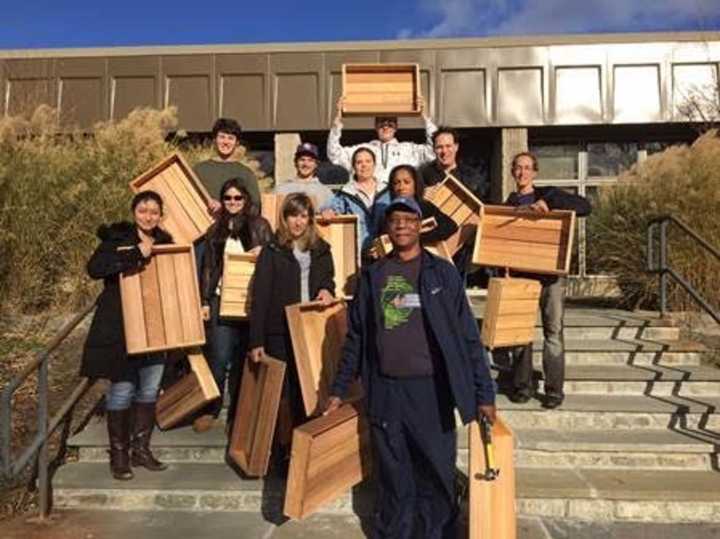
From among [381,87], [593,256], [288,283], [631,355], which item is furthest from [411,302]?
[593,256]

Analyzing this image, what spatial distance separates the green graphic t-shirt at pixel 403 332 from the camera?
4262mm

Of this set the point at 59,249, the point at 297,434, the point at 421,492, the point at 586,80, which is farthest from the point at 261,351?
the point at 586,80

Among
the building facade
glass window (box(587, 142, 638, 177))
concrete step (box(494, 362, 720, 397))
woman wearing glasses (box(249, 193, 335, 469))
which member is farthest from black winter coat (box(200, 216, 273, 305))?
glass window (box(587, 142, 638, 177))

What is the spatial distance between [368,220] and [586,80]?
10.1 m

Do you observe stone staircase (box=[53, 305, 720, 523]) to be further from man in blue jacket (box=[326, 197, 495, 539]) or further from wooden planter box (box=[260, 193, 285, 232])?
wooden planter box (box=[260, 193, 285, 232])

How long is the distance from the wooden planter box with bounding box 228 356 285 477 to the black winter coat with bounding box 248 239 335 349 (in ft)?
0.71

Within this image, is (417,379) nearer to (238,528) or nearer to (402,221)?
(402,221)

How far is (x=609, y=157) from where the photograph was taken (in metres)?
16.2

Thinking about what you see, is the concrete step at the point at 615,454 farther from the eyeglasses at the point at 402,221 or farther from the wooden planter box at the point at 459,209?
the eyeglasses at the point at 402,221

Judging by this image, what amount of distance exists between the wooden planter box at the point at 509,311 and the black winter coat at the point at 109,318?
8.77 ft

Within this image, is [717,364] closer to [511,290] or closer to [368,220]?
[511,290]

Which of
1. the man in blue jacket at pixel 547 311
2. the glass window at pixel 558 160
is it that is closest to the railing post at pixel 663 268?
the man in blue jacket at pixel 547 311

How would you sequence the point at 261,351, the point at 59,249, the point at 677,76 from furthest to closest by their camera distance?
the point at 677,76 < the point at 59,249 < the point at 261,351

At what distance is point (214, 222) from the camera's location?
6.27m
